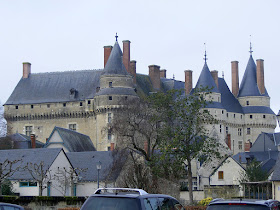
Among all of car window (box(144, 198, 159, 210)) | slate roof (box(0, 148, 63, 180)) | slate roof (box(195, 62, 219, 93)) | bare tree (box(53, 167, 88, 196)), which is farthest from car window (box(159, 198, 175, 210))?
slate roof (box(195, 62, 219, 93))

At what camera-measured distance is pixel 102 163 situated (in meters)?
48.8

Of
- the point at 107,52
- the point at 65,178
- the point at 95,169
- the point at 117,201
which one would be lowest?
the point at 117,201

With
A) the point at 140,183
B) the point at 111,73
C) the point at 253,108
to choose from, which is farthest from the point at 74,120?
the point at 140,183

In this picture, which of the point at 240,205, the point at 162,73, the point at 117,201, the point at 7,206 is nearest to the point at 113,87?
the point at 162,73

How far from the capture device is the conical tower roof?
73.2 meters

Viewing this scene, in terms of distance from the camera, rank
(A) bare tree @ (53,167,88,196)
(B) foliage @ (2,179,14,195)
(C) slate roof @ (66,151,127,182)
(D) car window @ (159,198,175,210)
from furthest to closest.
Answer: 1. (C) slate roof @ (66,151,127,182)
2. (A) bare tree @ (53,167,88,196)
3. (B) foliage @ (2,179,14,195)
4. (D) car window @ (159,198,175,210)

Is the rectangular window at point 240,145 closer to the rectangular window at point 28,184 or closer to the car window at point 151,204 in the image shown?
the rectangular window at point 28,184

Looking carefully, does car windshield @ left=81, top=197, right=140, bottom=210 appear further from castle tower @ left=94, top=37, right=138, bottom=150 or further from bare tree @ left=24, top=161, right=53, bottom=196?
castle tower @ left=94, top=37, right=138, bottom=150

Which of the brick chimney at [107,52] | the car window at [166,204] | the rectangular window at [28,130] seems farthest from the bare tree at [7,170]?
the rectangular window at [28,130]

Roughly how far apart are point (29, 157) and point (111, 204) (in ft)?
108

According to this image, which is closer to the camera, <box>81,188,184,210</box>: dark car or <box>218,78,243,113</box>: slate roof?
<box>81,188,184,210</box>: dark car

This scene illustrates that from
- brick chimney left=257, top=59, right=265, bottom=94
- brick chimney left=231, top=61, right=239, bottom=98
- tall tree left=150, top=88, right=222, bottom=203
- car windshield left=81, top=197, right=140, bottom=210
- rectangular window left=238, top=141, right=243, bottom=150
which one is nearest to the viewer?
car windshield left=81, top=197, right=140, bottom=210

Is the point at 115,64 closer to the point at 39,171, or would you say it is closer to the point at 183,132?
the point at 39,171

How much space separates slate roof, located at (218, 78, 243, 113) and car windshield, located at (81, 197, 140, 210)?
7815 centimetres
